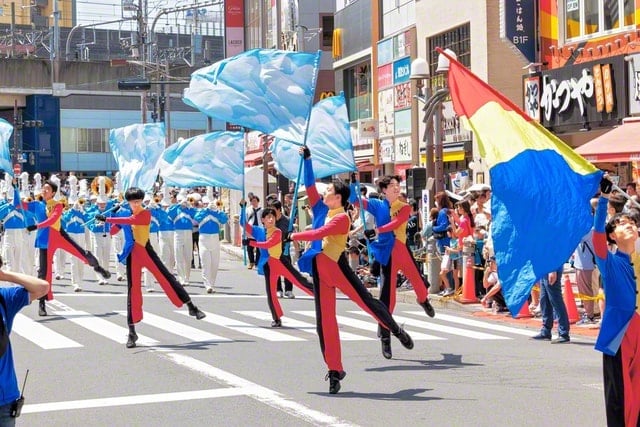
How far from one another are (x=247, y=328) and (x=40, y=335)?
2723mm

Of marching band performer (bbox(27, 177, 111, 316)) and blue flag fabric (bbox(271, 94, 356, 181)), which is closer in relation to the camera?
marching band performer (bbox(27, 177, 111, 316))

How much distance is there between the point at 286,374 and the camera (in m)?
11.1

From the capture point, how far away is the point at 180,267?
2419 centimetres

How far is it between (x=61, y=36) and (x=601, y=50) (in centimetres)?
6912

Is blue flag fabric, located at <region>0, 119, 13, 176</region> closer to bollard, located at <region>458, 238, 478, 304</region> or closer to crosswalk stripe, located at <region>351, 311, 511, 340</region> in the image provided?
crosswalk stripe, located at <region>351, 311, 511, 340</region>

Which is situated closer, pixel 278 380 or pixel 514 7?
pixel 278 380

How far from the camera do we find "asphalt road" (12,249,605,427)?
9086 mm

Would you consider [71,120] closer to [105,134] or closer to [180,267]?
[105,134]

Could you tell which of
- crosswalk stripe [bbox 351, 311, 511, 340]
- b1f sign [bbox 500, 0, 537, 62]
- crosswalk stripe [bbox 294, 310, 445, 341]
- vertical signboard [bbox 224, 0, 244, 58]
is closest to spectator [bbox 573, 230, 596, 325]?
crosswalk stripe [bbox 351, 311, 511, 340]

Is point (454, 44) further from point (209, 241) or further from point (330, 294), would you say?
point (330, 294)

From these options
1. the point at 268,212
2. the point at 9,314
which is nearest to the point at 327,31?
the point at 268,212

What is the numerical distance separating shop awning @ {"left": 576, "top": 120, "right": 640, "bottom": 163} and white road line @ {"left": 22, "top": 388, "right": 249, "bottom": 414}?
1172 cm

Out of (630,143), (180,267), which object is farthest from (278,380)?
(180,267)

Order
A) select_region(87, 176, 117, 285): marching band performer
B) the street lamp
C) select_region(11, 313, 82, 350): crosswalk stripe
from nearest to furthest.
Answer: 1. select_region(11, 313, 82, 350): crosswalk stripe
2. the street lamp
3. select_region(87, 176, 117, 285): marching band performer
